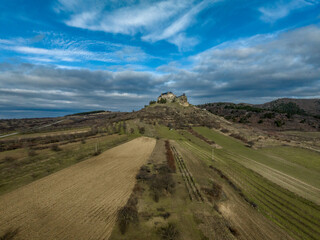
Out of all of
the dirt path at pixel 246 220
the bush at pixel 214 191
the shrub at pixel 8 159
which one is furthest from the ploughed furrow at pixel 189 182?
the shrub at pixel 8 159

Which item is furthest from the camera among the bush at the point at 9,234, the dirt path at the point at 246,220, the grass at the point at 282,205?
the grass at the point at 282,205

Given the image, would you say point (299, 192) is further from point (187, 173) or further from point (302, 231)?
point (187, 173)

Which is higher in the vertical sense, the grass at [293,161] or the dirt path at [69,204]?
the dirt path at [69,204]

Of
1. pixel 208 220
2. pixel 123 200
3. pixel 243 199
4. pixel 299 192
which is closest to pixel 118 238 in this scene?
pixel 123 200

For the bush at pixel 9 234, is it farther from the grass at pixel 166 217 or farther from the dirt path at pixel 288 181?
the dirt path at pixel 288 181

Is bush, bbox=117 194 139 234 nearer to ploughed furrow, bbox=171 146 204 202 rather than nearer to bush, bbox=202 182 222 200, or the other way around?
ploughed furrow, bbox=171 146 204 202

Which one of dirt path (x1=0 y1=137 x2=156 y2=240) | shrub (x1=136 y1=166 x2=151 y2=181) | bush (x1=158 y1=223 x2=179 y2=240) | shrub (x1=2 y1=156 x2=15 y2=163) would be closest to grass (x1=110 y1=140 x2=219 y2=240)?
bush (x1=158 y1=223 x2=179 y2=240)
